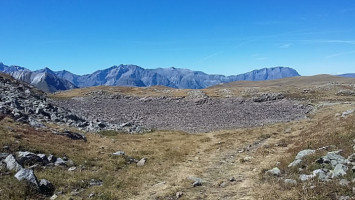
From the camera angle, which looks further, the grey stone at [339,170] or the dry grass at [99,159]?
the dry grass at [99,159]

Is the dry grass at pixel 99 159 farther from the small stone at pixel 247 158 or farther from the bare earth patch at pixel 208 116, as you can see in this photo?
the bare earth patch at pixel 208 116

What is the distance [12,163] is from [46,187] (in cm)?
329

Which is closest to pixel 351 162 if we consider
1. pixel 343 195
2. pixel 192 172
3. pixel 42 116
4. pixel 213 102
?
pixel 343 195

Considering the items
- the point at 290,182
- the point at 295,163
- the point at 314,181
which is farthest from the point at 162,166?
the point at 314,181

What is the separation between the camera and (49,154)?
74.7 ft

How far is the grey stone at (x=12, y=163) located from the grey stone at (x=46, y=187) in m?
2.21

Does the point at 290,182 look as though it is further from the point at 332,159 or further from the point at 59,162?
the point at 59,162

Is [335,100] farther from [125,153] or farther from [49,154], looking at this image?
[49,154]

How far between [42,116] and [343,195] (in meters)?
38.7

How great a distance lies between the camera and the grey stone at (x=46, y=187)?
16567mm

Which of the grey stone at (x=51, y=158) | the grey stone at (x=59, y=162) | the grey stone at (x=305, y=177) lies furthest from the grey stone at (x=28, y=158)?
the grey stone at (x=305, y=177)

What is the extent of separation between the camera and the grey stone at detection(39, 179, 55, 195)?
54.4 ft

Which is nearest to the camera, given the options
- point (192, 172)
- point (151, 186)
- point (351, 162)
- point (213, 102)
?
point (351, 162)

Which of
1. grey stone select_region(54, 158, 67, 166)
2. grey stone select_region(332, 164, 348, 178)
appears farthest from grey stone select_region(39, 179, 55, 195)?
grey stone select_region(332, 164, 348, 178)
